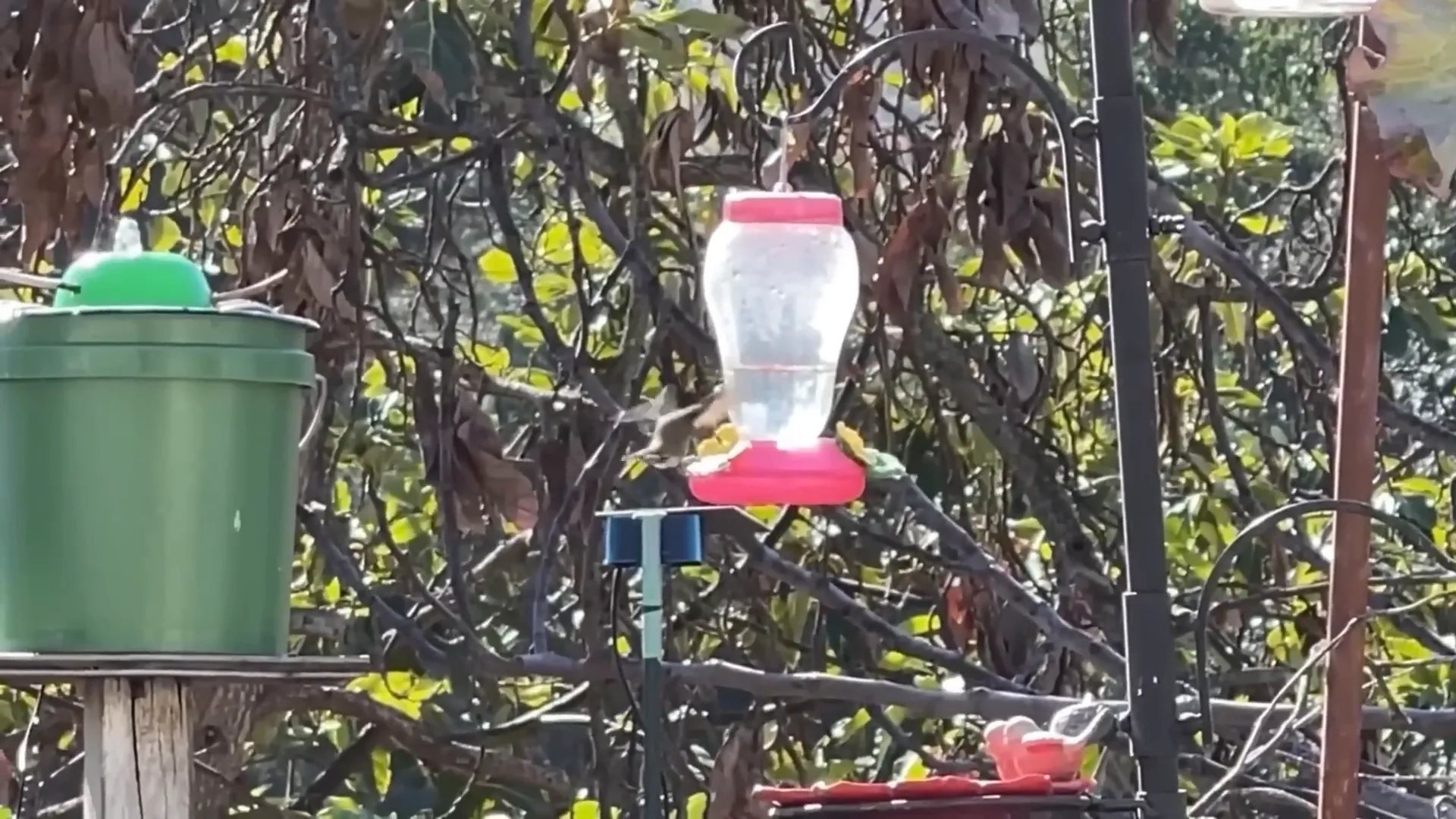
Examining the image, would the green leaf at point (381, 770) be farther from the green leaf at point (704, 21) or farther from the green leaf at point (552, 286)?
the green leaf at point (704, 21)

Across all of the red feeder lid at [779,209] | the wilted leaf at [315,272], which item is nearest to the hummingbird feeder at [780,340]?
the red feeder lid at [779,209]

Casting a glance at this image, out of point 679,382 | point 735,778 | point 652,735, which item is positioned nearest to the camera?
point 652,735

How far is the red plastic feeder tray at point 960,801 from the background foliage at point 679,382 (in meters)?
1.10

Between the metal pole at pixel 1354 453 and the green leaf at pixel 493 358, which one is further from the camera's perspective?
the green leaf at pixel 493 358

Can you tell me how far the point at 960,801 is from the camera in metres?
1.63

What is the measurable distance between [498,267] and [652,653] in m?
2.17

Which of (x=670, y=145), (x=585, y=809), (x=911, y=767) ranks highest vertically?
(x=670, y=145)

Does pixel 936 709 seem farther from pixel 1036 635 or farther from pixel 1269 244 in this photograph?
pixel 1269 244

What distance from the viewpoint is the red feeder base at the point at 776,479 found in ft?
6.43

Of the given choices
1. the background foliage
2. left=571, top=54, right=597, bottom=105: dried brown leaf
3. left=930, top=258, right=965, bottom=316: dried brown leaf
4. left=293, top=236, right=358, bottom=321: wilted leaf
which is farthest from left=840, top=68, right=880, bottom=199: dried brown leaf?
left=293, top=236, right=358, bottom=321: wilted leaf

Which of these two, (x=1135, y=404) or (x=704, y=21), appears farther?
(x=704, y=21)

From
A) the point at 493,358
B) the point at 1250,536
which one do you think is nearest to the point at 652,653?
the point at 1250,536

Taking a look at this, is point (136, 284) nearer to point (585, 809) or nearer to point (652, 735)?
point (652, 735)

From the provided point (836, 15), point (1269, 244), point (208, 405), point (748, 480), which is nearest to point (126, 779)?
point (208, 405)
